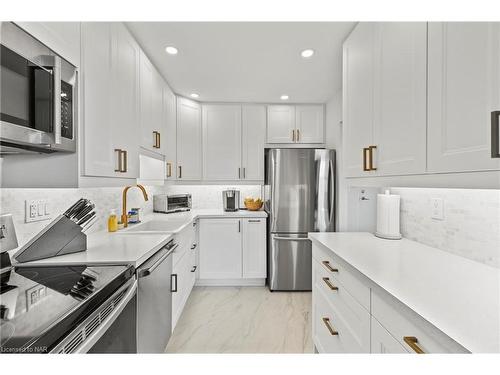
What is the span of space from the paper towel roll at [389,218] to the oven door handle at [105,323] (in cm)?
153

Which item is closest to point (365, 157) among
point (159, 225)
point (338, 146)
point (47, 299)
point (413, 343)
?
point (413, 343)

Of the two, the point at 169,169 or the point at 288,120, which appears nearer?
the point at 169,169

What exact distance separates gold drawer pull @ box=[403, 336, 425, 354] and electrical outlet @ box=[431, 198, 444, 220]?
865 millimetres

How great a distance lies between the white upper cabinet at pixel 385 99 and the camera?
1.00 metres

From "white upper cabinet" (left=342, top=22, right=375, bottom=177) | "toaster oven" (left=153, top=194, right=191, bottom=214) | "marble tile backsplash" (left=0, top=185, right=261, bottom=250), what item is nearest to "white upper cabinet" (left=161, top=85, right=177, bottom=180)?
"toaster oven" (left=153, top=194, right=191, bottom=214)

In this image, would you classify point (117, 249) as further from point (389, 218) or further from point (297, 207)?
point (297, 207)

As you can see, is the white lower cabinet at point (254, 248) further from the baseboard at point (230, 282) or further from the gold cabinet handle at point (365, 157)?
the gold cabinet handle at point (365, 157)

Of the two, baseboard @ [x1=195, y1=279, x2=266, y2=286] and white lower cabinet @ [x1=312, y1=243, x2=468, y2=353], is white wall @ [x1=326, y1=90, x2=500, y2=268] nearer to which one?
white lower cabinet @ [x1=312, y1=243, x2=468, y2=353]

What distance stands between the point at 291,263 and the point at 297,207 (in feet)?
2.27

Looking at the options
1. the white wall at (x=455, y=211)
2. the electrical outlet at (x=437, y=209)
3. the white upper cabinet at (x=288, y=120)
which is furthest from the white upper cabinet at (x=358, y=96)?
the white upper cabinet at (x=288, y=120)

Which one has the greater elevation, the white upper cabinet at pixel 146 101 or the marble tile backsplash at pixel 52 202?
the white upper cabinet at pixel 146 101

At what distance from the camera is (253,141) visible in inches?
127
